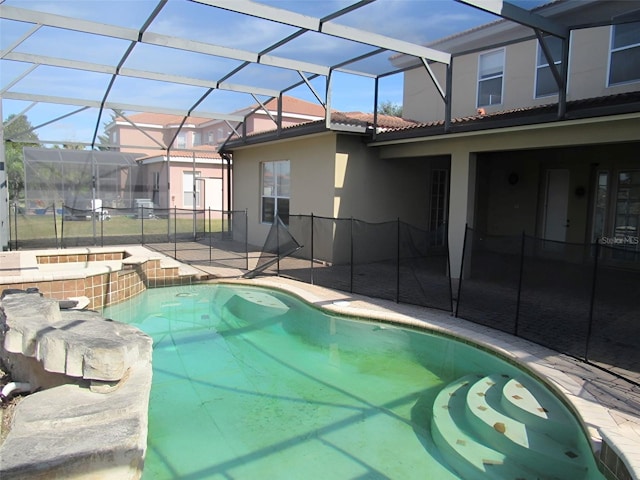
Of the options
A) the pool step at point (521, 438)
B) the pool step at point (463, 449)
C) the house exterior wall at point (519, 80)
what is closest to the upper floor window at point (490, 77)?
the house exterior wall at point (519, 80)

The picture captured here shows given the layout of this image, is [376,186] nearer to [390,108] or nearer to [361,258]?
[361,258]

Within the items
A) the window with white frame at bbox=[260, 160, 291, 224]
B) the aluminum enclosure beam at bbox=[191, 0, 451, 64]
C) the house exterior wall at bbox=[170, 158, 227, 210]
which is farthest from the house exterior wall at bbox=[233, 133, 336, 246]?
the house exterior wall at bbox=[170, 158, 227, 210]

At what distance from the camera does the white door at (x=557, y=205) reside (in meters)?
12.0

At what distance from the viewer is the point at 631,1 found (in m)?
7.54

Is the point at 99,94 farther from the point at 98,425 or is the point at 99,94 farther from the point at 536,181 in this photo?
the point at 536,181

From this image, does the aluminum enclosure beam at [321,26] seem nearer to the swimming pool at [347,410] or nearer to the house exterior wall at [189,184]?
the swimming pool at [347,410]

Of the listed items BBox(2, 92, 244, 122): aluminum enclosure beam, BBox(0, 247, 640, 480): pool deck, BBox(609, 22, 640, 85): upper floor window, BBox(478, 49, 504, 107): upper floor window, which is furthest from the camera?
BBox(478, 49, 504, 107): upper floor window

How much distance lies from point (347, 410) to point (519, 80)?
10219 millimetres

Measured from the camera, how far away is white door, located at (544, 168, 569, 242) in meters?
12.0

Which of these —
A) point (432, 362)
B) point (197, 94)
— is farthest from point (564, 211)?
point (197, 94)

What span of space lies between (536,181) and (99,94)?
12071 millimetres

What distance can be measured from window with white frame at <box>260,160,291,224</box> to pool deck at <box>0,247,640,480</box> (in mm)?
4446

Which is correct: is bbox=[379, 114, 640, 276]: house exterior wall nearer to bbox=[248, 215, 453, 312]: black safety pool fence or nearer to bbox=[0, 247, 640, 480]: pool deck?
bbox=[248, 215, 453, 312]: black safety pool fence

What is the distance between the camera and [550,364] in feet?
17.1
